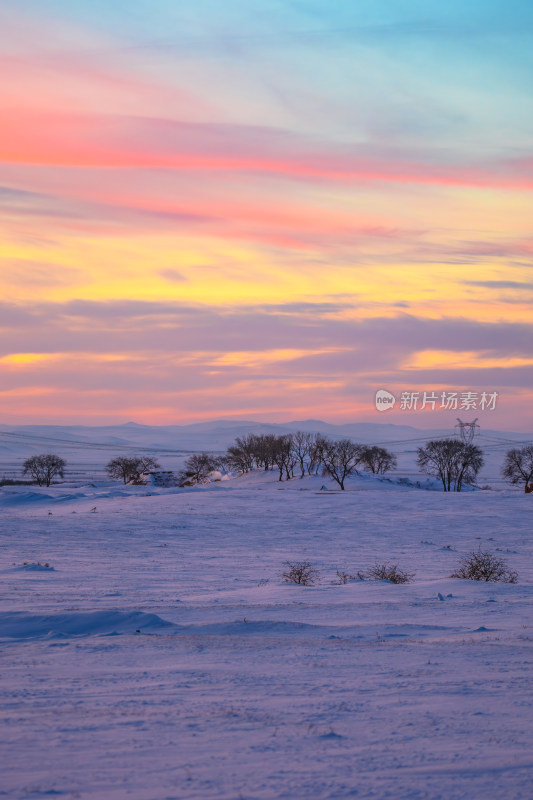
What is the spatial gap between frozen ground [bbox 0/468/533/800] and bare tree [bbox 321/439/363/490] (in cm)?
7882

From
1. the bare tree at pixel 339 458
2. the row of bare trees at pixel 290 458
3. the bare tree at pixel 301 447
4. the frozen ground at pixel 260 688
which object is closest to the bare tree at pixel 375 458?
the row of bare trees at pixel 290 458

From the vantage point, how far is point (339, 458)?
103 meters

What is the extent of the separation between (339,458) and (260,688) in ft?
314

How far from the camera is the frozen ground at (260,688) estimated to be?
590 centimetres

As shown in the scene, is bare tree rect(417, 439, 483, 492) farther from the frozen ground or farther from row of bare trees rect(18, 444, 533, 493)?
the frozen ground

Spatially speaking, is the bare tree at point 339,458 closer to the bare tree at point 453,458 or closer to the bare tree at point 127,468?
the bare tree at point 453,458

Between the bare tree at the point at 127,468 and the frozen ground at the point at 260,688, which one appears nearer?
the frozen ground at the point at 260,688

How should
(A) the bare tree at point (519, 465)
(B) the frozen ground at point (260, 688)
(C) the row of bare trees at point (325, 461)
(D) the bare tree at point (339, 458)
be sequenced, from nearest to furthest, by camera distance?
(B) the frozen ground at point (260, 688)
(D) the bare tree at point (339, 458)
(A) the bare tree at point (519, 465)
(C) the row of bare trees at point (325, 461)

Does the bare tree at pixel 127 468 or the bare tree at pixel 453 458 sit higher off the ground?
the bare tree at pixel 453 458

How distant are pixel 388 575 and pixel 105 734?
15339mm

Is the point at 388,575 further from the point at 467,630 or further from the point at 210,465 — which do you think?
the point at 210,465

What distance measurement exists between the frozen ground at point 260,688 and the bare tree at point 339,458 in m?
78.8

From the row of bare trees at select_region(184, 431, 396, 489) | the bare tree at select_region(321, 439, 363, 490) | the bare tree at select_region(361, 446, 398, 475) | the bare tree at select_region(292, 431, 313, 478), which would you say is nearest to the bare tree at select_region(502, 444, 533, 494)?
the bare tree at select_region(361, 446, 398, 475)

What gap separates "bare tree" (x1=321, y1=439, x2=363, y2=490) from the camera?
99.4m
